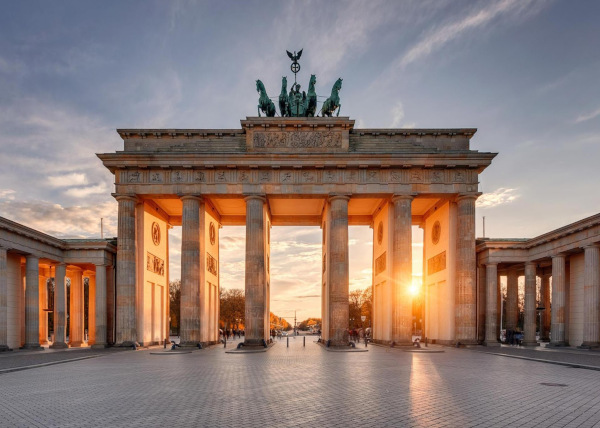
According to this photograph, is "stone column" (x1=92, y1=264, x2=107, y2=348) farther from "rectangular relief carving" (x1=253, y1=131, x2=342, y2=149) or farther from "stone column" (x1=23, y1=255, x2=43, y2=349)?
"rectangular relief carving" (x1=253, y1=131, x2=342, y2=149)

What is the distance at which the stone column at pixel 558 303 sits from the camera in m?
33.7

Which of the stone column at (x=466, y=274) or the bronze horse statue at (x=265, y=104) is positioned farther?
the bronze horse statue at (x=265, y=104)

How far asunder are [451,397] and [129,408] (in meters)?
8.16

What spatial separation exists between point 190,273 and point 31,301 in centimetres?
1178

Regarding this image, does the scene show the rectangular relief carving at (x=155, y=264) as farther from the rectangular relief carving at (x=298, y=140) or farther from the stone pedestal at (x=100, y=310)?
the rectangular relief carving at (x=298, y=140)

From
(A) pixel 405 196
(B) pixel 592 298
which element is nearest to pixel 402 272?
(A) pixel 405 196

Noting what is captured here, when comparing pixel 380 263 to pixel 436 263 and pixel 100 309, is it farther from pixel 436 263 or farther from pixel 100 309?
pixel 100 309

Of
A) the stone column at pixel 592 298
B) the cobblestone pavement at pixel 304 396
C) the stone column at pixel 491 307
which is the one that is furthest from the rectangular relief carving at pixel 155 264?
the stone column at pixel 592 298

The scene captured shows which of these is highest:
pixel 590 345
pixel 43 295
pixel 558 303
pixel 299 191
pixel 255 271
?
pixel 299 191

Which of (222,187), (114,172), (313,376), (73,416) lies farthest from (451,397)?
(114,172)

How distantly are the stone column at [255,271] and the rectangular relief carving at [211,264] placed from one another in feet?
19.6

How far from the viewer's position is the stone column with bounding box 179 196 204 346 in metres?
34.0

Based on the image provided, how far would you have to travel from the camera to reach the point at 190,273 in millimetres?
34594

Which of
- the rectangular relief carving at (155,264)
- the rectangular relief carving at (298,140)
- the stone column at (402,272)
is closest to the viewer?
the stone column at (402,272)
